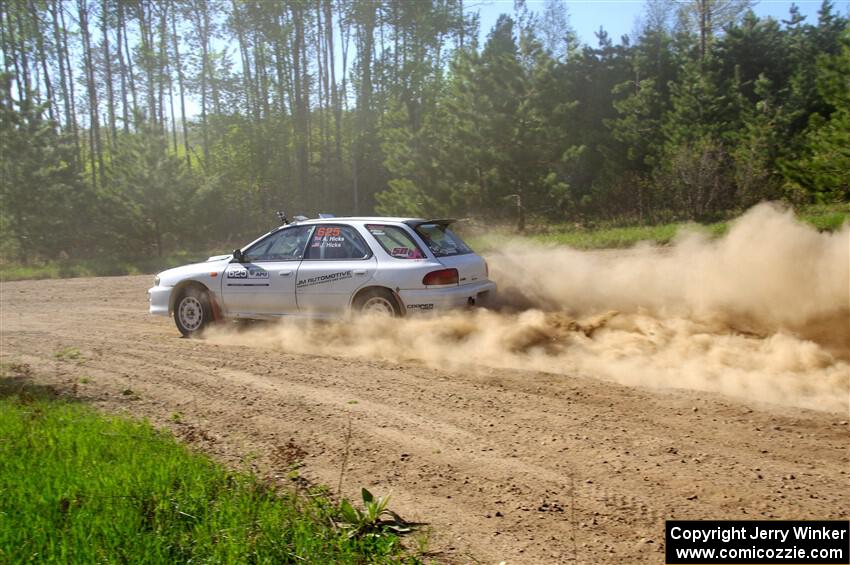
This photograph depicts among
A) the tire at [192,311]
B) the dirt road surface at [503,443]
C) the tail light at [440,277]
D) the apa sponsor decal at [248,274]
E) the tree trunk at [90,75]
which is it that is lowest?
the dirt road surface at [503,443]

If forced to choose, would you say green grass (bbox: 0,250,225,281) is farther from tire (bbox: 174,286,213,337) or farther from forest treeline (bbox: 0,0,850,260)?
tire (bbox: 174,286,213,337)

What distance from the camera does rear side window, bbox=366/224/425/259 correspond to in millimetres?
9016

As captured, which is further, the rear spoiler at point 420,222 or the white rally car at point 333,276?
the rear spoiler at point 420,222

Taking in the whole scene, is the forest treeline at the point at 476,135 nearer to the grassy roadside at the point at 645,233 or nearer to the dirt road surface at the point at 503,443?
the grassy roadside at the point at 645,233

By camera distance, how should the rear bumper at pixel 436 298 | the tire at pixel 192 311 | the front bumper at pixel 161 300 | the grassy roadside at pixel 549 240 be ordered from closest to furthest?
1. the rear bumper at pixel 436 298
2. the tire at pixel 192 311
3. the front bumper at pixel 161 300
4. the grassy roadside at pixel 549 240

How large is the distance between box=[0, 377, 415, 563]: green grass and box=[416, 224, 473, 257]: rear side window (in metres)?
4.49

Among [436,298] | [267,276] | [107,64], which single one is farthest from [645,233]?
[107,64]

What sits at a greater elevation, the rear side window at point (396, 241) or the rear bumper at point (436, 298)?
the rear side window at point (396, 241)

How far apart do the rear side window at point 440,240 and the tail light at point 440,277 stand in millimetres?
303

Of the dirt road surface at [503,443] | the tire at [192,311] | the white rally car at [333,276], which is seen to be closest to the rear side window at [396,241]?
the white rally car at [333,276]

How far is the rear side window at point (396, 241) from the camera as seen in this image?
9016mm

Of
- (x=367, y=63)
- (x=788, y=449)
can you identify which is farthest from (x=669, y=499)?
(x=367, y=63)

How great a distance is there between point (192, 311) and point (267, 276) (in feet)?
5.00

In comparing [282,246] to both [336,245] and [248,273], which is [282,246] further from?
[336,245]
